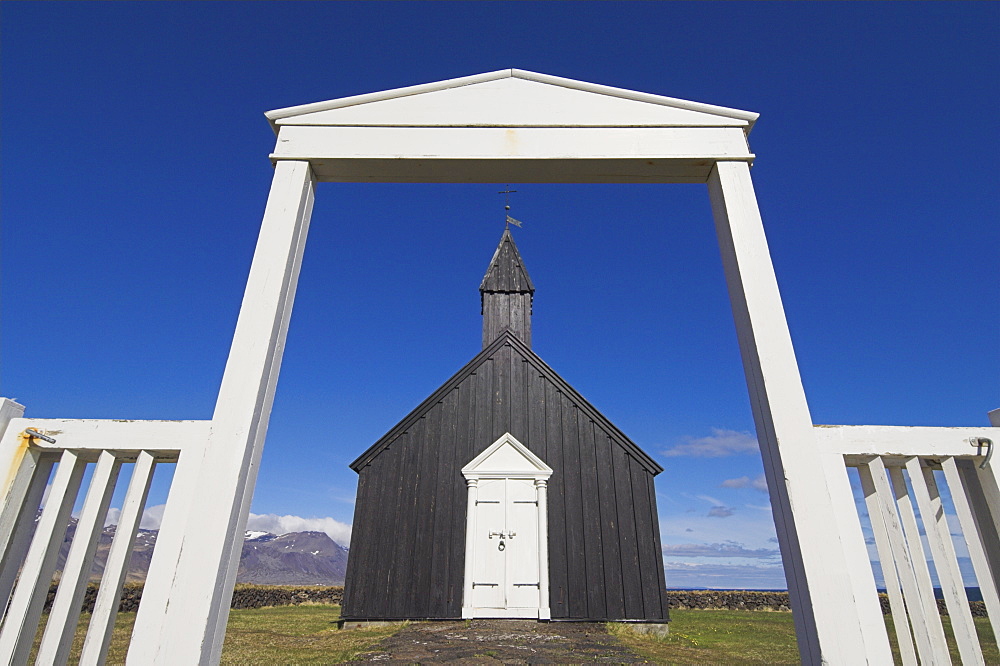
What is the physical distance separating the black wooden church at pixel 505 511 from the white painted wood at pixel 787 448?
775 centimetres

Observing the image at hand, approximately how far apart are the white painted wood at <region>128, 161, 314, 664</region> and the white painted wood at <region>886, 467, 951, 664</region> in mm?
2003

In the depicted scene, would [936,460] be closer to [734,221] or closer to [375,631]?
[734,221]

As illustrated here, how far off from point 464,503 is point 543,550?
5.00ft

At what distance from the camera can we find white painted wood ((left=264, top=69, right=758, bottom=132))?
2152 millimetres

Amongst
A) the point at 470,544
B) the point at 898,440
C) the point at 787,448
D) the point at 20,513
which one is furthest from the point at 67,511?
the point at 470,544

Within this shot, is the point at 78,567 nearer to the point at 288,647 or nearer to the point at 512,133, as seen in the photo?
the point at 512,133

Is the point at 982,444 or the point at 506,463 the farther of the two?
the point at 506,463

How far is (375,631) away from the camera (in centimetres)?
831

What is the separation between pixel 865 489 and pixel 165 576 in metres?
2.10

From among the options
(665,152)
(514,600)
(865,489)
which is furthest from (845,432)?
(514,600)

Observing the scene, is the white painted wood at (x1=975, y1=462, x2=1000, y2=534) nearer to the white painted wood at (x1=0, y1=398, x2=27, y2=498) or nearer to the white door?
the white painted wood at (x1=0, y1=398, x2=27, y2=498)

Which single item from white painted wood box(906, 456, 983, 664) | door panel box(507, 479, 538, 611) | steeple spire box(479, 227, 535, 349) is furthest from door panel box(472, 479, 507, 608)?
white painted wood box(906, 456, 983, 664)

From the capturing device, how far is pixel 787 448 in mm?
1661

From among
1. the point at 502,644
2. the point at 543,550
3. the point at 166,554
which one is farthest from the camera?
the point at 543,550
